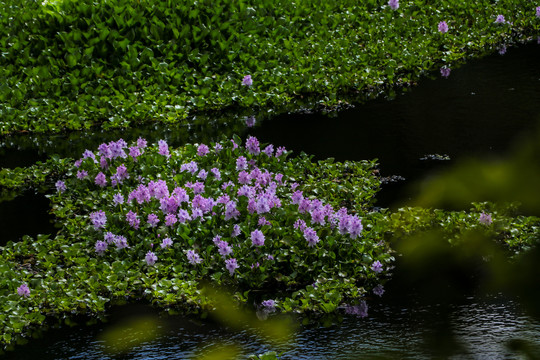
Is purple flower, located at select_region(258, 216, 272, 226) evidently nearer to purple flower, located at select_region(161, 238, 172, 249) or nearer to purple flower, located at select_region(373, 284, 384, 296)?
purple flower, located at select_region(161, 238, 172, 249)

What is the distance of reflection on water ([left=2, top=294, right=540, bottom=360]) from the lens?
5453 millimetres

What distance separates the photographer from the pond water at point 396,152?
18.4ft

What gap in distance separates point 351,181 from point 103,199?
2.60m

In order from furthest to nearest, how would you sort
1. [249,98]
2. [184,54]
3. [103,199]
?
[184,54] < [249,98] < [103,199]

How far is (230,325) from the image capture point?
6.05 m

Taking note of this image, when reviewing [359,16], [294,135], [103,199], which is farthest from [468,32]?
[103,199]

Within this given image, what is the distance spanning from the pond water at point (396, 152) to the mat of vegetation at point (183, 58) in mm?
536

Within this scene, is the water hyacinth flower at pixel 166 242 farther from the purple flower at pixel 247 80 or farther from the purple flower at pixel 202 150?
the purple flower at pixel 247 80

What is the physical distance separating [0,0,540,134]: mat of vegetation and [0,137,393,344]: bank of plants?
3.69 meters

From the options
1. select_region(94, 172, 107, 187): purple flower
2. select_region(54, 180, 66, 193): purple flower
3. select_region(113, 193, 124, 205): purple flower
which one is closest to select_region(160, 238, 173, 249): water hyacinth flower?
select_region(113, 193, 124, 205): purple flower

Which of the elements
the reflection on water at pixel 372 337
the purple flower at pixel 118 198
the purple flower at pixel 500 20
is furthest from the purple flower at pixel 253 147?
the purple flower at pixel 500 20

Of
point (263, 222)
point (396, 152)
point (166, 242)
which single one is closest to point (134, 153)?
point (166, 242)

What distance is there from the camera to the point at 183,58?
1260 cm

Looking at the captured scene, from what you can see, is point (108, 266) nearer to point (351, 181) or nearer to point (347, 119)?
point (351, 181)
